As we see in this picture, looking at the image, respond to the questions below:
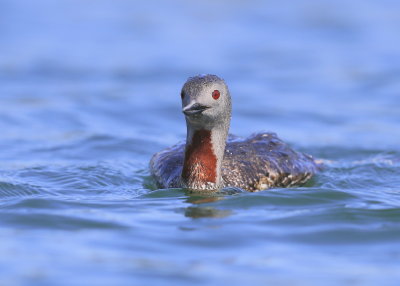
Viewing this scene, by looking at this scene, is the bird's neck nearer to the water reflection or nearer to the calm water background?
the water reflection

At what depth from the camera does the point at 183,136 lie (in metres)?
16.0

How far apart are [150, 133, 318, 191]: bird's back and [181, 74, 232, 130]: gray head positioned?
3.27 feet

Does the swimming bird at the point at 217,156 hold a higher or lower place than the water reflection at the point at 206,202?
higher

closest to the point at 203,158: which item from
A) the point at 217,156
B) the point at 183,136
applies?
the point at 217,156

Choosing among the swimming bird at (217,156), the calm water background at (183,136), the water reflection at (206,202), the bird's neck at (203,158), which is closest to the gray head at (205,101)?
the swimming bird at (217,156)

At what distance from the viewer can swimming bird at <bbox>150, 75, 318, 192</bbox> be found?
10.3 meters

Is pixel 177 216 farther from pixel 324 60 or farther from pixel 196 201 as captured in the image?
pixel 324 60

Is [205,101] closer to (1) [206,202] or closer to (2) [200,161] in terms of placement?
(2) [200,161]

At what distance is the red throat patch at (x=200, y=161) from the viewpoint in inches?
426

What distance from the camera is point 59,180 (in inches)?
481

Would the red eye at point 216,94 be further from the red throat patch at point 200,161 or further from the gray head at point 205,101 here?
the red throat patch at point 200,161

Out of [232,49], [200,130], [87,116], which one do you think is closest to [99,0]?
[232,49]

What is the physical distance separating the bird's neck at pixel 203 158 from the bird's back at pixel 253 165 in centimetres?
30

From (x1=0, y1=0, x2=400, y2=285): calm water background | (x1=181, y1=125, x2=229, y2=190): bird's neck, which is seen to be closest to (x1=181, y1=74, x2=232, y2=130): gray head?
(x1=181, y1=125, x2=229, y2=190): bird's neck
